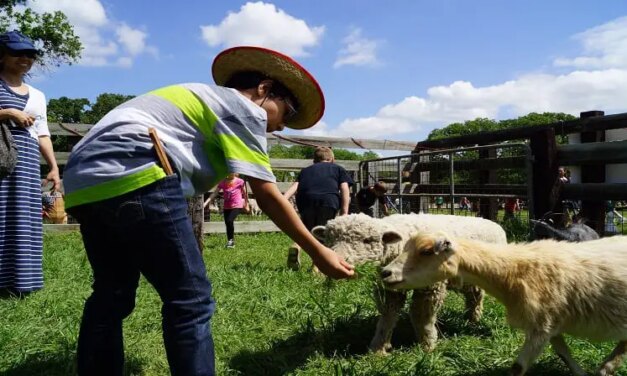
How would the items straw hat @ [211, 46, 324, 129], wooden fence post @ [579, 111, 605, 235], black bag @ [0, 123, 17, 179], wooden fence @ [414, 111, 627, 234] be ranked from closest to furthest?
straw hat @ [211, 46, 324, 129], black bag @ [0, 123, 17, 179], wooden fence @ [414, 111, 627, 234], wooden fence post @ [579, 111, 605, 235]

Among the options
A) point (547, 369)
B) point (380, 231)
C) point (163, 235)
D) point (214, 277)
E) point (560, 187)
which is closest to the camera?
point (163, 235)

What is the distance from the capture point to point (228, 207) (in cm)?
1038

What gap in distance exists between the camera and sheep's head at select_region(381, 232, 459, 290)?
10.5 ft

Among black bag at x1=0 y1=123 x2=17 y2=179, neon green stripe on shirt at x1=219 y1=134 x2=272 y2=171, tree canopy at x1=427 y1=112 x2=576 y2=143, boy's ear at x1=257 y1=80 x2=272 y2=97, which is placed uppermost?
tree canopy at x1=427 y1=112 x2=576 y2=143

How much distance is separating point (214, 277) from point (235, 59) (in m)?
3.70

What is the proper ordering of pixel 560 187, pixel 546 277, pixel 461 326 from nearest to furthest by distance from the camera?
pixel 546 277, pixel 461 326, pixel 560 187

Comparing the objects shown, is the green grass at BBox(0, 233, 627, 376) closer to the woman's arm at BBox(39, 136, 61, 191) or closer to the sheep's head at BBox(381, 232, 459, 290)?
the sheep's head at BBox(381, 232, 459, 290)

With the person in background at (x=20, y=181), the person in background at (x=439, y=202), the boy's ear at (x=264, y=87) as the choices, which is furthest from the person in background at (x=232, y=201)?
the boy's ear at (x=264, y=87)

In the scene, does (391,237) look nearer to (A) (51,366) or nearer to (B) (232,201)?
(A) (51,366)

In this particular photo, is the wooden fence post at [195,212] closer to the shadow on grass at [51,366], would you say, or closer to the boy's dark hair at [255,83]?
the shadow on grass at [51,366]

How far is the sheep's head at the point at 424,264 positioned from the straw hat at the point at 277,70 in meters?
1.13

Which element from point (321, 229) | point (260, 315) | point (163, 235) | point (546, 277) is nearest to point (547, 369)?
point (546, 277)

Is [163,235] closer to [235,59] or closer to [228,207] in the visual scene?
[235,59]

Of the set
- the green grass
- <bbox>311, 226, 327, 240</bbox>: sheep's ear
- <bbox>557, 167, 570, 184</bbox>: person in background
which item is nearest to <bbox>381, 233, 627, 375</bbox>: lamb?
the green grass
